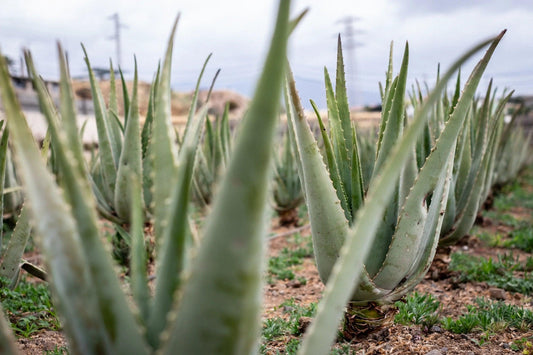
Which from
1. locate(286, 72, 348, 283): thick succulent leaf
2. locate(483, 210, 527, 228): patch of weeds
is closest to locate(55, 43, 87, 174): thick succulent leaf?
locate(286, 72, 348, 283): thick succulent leaf

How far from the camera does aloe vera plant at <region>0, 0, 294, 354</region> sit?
0.53 metres

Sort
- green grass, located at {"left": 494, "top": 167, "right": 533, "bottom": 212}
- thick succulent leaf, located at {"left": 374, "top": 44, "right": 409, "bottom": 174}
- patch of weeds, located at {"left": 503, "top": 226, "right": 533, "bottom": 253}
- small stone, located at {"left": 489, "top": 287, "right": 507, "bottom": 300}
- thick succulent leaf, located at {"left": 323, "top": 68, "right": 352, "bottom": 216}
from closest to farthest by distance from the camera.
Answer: thick succulent leaf, located at {"left": 374, "top": 44, "right": 409, "bottom": 174}
thick succulent leaf, located at {"left": 323, "top": 68, "right": 352, "bottom": 216}
small stone, located at {"left": 489, "top": 287, "right": 507, "bottom": 300}
patch of weeds, located at {"left": 503, "top": 226, "right": 533, "bottom": 253}
green grass, located at {"left": 494, "top": 167, "right": 533, "bottom": 212}

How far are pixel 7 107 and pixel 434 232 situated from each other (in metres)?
Result: 1.14

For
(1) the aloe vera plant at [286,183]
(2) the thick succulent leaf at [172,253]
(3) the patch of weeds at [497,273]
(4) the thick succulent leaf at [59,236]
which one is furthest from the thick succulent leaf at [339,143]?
(1) the aloe vera plant at [286,183]

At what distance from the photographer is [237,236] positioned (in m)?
0.53

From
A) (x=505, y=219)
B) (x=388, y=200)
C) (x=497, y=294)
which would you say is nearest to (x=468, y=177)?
(x=497, y=294)

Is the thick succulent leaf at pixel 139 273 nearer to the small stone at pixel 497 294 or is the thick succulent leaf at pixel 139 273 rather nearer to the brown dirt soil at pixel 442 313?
the brown dirt soil at pixel 442 313

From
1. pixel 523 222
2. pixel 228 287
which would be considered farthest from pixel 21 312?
pixel 523 222

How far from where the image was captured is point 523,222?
14.1 feet

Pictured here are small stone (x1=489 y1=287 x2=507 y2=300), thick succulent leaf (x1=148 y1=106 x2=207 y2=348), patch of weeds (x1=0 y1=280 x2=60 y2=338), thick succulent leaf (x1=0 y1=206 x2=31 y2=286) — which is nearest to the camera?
thick succulent leaf (x1=148 y1=106 x2=207 y2=348)

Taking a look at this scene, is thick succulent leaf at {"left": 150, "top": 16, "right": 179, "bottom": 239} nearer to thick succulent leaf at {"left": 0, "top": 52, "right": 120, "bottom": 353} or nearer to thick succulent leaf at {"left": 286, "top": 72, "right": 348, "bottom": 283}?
thick succulent leaf at {"left": 0, "top": 52, "right": 120, "bottom": 353}

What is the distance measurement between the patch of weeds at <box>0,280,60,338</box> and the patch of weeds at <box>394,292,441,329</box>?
142cm

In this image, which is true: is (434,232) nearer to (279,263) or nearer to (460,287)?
(460,287)

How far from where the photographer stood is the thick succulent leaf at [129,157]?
195cm
